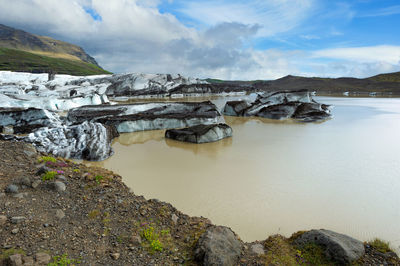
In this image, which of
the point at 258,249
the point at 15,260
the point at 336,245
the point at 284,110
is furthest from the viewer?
the point at 284,110

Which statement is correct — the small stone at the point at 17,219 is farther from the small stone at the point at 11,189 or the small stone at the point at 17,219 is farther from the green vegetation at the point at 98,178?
the green vegetation at the point at 98,178

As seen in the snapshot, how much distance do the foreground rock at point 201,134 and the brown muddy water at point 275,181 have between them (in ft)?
1.34

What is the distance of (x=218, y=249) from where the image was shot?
3.10 meters

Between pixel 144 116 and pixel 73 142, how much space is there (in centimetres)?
632

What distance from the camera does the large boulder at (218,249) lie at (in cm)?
299

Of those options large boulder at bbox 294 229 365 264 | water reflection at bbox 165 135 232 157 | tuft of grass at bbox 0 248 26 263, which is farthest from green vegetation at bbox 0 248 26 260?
water reflection at bbox 165 135 232 157

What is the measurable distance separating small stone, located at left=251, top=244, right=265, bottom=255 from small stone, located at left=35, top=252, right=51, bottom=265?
2.72m

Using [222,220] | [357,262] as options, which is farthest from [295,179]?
[357,262]

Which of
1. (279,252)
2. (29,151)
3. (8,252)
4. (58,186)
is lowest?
(279,252)

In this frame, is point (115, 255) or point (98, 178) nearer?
point (115, 255)

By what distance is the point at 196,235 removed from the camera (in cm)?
362

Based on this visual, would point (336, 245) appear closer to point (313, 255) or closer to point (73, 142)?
point (313, 255)

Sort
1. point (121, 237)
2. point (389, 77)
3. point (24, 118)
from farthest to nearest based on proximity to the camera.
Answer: point (389, 77)
point (24, 118)
point (121, 237)

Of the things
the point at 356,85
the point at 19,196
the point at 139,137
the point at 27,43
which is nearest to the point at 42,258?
the point at 19,196
